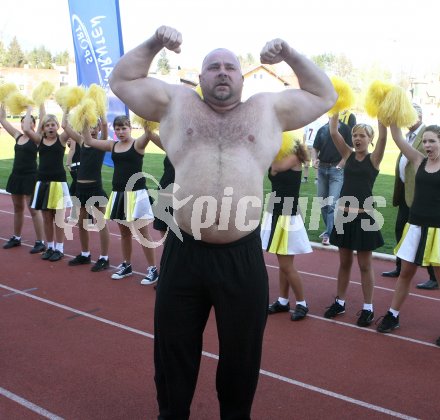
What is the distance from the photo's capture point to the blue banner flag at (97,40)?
356 inches

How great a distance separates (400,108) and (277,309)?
2.06m

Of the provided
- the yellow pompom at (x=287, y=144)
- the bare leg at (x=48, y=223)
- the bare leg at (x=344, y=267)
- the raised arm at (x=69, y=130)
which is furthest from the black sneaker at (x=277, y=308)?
the bare leg at (x=48, y=223)

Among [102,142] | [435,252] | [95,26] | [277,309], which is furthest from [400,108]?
[95,26]

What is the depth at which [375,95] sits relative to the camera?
400 cm

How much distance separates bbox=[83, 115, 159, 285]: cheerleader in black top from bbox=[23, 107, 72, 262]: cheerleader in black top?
848 millimetres

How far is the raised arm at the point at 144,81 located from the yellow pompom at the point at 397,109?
2.02 metres

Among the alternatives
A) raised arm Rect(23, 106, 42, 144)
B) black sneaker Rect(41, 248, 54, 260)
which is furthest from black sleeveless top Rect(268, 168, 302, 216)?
raised arm Rect(23, 106, 42, 144)

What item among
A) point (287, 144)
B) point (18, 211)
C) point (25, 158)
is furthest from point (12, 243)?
point (287, 144)

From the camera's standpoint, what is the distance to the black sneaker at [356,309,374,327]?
4383 mm

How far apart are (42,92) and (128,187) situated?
Answer: 2.14m

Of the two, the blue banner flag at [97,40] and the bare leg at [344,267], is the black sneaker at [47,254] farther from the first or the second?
the bare leg at [344,267]

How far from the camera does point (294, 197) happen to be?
14.6 feet

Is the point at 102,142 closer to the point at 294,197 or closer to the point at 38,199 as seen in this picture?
the point at 38,199

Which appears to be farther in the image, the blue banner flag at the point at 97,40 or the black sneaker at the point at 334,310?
the blue banner flag at the point at 97,40
